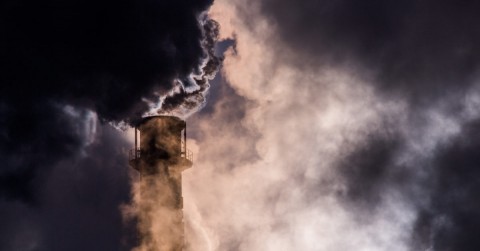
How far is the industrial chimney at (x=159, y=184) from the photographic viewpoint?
33.1 meters

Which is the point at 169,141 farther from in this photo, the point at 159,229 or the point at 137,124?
the point at 159,229

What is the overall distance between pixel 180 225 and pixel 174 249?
102 centimetres

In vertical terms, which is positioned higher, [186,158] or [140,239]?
[186,158]

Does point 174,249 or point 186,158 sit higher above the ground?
point 186,158

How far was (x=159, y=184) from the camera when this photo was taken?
33.1 meters

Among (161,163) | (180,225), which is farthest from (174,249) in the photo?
(161,163)

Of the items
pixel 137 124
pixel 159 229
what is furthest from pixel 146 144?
pixel 159 229

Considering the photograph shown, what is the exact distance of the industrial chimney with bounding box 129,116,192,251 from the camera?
3306 cm

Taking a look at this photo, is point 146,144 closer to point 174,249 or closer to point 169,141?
point 169,141

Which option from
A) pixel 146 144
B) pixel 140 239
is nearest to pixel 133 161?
pixel 146 144

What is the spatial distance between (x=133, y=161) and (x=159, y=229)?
10.0 ft

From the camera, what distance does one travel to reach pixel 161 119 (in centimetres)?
3322

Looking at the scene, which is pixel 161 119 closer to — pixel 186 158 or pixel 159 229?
pixel 186 158

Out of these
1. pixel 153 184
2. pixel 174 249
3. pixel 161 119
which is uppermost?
pixel 161 119
